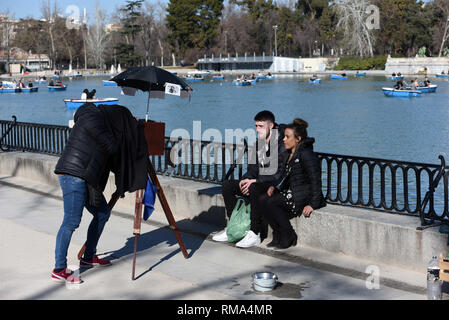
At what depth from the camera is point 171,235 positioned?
852cm

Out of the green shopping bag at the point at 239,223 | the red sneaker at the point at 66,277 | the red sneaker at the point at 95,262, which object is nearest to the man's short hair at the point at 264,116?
the green shopping bag at the point at 239,223

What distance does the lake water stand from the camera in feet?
130

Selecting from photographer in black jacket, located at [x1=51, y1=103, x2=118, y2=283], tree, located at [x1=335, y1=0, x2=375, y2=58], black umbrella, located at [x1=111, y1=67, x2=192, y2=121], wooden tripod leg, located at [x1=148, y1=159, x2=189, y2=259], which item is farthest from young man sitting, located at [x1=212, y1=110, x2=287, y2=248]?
tree, located at [x1=335, y1=0, x2=375, y2=58]

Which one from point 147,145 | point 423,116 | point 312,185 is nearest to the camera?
point 147,145

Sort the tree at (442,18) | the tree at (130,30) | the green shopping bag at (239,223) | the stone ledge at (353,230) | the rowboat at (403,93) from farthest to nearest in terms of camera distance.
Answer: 1. the tree at (130,30)
2. the tree at (442,18)
3. the rowboat at (403,93)
4. the green shopping bag at (239,223)
5. the stone ledge at (353,230)

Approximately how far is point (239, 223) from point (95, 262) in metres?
1.76

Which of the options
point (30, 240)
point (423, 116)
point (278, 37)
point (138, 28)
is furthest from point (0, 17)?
point (30, 240)

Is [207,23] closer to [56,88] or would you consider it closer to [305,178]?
[56,88]

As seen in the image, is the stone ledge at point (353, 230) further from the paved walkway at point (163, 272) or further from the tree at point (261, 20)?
the tree at point (261, 20)

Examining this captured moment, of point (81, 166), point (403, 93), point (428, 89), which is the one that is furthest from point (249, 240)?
point (428, 89)

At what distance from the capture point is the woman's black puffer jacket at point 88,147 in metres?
6.12

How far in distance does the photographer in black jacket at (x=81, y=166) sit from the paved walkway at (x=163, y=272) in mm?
376
